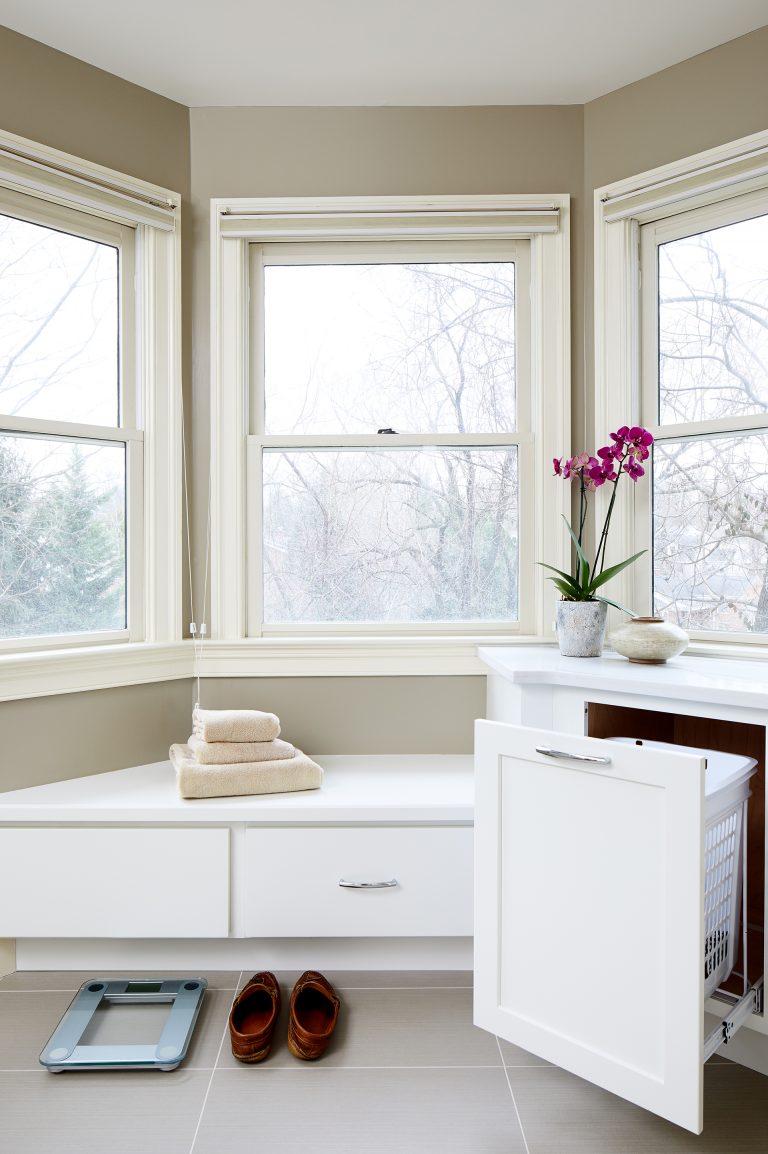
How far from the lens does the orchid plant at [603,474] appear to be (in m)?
1.97

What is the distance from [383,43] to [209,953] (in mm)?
2474

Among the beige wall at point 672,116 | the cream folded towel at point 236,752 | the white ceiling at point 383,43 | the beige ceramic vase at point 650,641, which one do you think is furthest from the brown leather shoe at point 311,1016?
the white ceiling at point 383,43

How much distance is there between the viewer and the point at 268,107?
2258mm

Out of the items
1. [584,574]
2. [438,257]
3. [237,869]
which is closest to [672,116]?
[438,257]

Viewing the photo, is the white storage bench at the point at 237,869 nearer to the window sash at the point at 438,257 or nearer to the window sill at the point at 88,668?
the window sill at the point at 88,668

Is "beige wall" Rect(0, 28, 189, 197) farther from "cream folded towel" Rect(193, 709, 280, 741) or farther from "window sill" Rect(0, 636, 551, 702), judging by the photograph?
"cream folded towel" Rect(193, 709, 280, 741)

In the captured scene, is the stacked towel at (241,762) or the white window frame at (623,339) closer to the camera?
the stacked towel at (241,762)

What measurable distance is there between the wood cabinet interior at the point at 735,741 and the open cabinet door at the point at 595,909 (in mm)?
437

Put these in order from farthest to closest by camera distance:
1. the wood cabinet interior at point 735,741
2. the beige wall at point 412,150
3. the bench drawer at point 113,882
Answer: the beige wall at point 412,150, the bench drawer at point 113,882, the wood cabinet interior at point 735,741

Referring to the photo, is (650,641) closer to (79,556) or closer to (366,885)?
(366,885)

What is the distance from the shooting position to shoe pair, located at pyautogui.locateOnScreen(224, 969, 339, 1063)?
1554 mm

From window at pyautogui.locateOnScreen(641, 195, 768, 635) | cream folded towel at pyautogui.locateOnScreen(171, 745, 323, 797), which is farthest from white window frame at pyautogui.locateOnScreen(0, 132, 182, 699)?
window at pyautogui.locateOnScreen(641, 195, 768, 635)

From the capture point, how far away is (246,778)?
6.21 ft

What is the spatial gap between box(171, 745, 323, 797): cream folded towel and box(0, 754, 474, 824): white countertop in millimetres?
21
